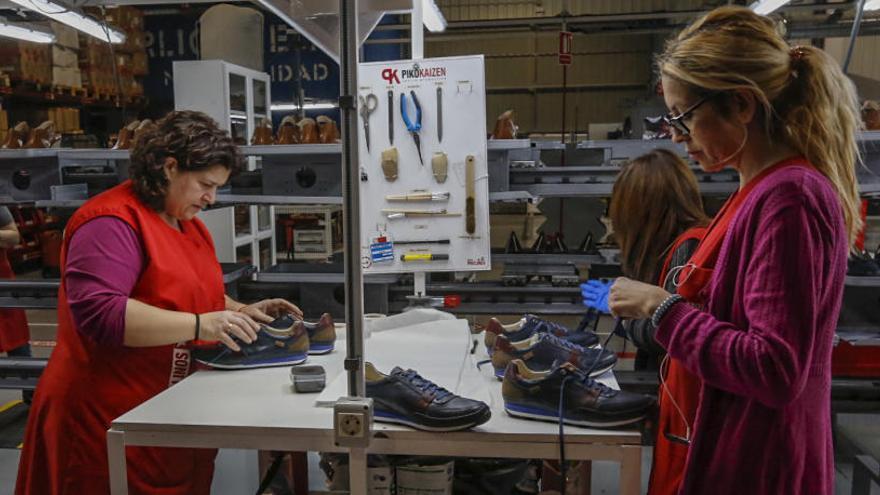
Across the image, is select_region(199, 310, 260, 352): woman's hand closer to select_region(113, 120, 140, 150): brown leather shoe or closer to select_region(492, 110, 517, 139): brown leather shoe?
select_region(492, 110, 517, 139): brown leather shoe

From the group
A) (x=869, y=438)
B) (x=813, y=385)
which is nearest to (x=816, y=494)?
(x=813, y=385)

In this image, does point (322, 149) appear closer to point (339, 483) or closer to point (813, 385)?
point (339, 483)

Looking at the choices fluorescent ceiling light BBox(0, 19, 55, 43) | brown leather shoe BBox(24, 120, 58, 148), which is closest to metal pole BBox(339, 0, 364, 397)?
brown leather shoe BBox(24, 120, 58, 148)

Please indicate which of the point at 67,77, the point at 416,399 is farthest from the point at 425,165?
the point at 67,77

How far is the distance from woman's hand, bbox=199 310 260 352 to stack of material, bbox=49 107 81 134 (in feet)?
20.6

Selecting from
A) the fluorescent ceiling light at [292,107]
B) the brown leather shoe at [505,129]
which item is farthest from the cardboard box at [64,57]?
the brown leather shoe at [505,129]

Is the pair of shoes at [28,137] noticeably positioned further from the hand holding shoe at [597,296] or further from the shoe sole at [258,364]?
the hand holding shoe at [597,296]

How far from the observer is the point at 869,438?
341 centimetres

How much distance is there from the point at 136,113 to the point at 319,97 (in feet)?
7.86

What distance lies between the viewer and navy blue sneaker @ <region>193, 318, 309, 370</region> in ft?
5.53

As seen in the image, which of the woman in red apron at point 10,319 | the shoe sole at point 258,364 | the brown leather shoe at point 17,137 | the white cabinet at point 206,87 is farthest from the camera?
the white cabinet at point 206,87

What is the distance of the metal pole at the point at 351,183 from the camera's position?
1.11 m

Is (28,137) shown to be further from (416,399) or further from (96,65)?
(96,65)

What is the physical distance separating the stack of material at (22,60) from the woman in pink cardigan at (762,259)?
21.4 feet
